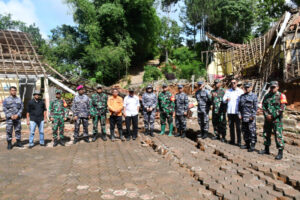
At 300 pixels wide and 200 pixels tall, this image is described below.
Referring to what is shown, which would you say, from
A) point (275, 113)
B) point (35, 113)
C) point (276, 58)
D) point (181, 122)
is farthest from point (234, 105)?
point (276, 58)

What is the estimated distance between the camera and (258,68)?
15.3 metres

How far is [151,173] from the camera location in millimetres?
4223

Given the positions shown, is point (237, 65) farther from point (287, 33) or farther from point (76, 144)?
point (76, 144)

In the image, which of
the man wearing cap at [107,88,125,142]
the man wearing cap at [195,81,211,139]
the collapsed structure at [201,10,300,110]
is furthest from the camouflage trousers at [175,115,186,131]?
the collapsed structure at [201,10,300,110]

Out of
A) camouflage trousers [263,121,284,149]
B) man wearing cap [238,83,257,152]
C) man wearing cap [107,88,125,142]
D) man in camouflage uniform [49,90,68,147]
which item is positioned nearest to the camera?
camouflage trousers [263,121,284,149]

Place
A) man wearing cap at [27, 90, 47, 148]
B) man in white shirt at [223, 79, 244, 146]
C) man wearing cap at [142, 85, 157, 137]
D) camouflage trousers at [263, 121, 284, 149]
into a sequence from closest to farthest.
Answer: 1. camouflage trousers at [263, 121, 284, 149]
2. man in white shirt at [223, 79, 244, 146]
3. man wearing cap at [27, 90, 47, 148]
4. man wearing cap at [142, 85, 157, 137]

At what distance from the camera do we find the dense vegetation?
25.1 metres

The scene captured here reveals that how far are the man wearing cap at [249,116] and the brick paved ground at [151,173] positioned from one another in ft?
1.21

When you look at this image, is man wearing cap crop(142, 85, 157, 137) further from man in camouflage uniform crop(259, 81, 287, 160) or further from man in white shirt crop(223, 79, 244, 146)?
man in camouflage uniform crop(259, 81, 287, 160)

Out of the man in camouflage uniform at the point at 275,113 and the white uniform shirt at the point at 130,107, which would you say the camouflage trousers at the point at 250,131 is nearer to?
the man in camouflage uniform at the point at 275,113

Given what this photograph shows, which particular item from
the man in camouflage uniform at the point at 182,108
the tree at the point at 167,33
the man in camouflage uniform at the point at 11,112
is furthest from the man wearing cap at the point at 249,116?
the tree at the point at 167,33

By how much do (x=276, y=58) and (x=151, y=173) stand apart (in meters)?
12.9

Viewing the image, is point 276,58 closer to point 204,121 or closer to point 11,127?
point 204,121

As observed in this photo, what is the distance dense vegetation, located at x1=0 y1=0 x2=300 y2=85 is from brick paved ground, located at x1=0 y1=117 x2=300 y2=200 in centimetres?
1734
